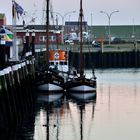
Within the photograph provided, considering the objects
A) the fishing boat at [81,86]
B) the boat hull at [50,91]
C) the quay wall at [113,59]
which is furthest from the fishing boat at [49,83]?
the quay wall at [113,59]

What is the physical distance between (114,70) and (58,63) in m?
43.0

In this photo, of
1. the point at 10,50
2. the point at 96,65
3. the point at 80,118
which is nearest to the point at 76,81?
the point at 10,50

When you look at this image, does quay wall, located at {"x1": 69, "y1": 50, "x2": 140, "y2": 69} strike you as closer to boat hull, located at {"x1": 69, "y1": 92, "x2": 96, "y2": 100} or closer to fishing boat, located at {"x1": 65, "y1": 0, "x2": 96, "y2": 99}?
fishing boat, located at {"x1": 65, "y1": 0, "x2": 96, "y2": 99}

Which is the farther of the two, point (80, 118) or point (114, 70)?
point (114, 70)

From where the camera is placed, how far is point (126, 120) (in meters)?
56.0

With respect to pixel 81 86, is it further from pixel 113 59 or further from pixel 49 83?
pixel 113 59

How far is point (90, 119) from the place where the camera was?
56.8 metres

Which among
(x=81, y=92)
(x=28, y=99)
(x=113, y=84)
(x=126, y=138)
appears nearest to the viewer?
(x=126, y=138)

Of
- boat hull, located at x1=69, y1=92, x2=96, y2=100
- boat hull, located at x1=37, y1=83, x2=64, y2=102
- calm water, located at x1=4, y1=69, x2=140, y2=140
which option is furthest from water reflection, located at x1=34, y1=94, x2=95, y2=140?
boat hull, located at x1=37, y1=83, x2=64, y2=102

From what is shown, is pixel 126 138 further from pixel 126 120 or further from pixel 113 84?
pixel 113 84

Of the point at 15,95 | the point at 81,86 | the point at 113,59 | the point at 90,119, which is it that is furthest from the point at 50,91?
the point at 113,59

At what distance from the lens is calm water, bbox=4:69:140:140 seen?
159 ft

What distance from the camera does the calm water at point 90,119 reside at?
4853 cm

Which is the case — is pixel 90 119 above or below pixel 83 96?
below
